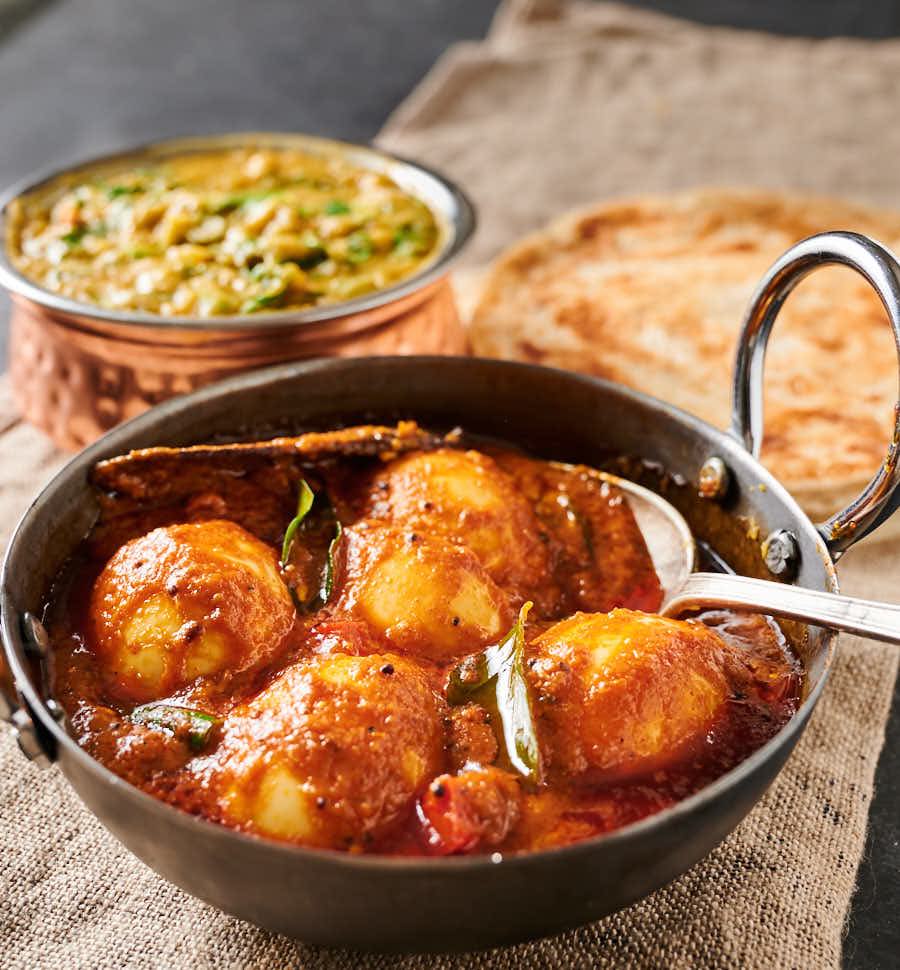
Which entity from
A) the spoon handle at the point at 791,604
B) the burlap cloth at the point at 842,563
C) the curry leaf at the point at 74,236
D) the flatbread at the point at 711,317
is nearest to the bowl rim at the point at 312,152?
the curry leaf at the point at 74,236

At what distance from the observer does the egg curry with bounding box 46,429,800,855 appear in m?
1.61

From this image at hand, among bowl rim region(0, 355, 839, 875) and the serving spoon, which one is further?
the serving spoon

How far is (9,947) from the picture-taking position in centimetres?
189

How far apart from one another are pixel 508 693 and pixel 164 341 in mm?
1361

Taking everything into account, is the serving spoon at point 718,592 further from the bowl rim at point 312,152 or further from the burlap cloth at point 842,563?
the bowl rim at point 312,152

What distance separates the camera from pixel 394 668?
1729 millimetres

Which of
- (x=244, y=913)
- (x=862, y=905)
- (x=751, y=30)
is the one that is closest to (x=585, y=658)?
(x=244, y=913)

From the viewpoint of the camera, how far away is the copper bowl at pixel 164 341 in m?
2.70

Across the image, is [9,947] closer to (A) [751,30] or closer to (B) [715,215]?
(B) [715,215]

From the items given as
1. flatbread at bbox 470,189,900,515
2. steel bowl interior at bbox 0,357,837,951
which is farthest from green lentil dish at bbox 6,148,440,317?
steel bowl interior at bbox 0,357,837,951

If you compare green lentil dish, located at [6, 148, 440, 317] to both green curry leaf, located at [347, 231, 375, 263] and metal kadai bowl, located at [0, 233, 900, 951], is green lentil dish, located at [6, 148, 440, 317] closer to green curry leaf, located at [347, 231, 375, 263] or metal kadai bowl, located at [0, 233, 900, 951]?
Answer: green curry leaf, located at [347, 231, 375, 263]

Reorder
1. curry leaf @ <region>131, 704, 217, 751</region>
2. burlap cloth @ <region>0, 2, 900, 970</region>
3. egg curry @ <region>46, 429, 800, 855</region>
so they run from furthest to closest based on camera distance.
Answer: burlap cloth @ <region>0, 2, 900, 970</region>, curry leaf @ <region>131, 704, 217, 751</region>, egg curry @ <region>46, 429, 800, 855</region>

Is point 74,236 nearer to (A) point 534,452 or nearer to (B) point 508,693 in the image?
(A) point 534,452

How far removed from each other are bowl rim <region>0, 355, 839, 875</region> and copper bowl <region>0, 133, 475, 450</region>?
0.41m
